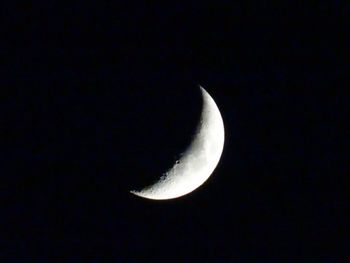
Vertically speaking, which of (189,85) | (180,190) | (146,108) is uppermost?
(189,85)

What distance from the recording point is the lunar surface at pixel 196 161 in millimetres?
5352

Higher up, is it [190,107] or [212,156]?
[190,107]

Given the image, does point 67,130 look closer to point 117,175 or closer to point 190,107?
point 117,175

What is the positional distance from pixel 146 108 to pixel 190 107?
1.59ft

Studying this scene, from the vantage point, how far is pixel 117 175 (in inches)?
209

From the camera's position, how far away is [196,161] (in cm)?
534

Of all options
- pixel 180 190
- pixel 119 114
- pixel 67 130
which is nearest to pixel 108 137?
pixel 119 114

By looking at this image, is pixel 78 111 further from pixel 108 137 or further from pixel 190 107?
pixel 190 107

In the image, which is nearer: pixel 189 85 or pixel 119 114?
pixel 119 114

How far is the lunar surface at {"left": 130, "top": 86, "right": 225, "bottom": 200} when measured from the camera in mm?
A: 5352

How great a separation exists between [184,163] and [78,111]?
1238mm

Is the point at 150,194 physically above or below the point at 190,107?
below

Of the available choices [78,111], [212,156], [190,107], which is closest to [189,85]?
[190,107]

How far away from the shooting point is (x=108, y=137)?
5.20 m
